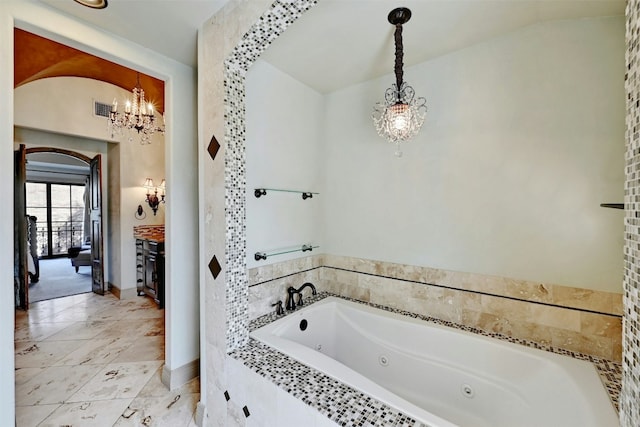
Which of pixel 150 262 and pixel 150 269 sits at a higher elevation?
pixel 150 262

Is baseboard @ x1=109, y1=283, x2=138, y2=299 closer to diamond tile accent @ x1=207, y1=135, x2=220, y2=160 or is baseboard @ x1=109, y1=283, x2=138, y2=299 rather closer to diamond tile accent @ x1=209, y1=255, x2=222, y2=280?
diamond tile accent @ x1=209, y1=255, x2=222, y2=280

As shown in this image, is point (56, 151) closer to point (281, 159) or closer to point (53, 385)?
point (53, 385)

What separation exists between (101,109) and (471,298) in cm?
527

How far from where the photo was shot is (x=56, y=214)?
7.82m

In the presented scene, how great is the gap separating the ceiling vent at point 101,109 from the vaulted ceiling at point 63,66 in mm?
346

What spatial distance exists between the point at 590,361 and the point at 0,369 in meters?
3.12

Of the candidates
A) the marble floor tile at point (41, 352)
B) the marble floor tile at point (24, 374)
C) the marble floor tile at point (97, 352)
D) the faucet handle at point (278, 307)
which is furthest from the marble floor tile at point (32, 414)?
the faucet handle at point (278, 307)

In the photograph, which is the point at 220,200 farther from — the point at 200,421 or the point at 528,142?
the point at 528,142

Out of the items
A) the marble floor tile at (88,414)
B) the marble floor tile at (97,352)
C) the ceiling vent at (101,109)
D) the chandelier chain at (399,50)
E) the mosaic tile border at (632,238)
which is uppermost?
the ceiling vent at (101,109)

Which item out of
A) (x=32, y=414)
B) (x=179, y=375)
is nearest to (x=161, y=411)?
(x=179, y=375)

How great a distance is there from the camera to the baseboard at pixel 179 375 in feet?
6.46

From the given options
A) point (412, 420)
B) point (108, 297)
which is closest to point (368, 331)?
point (412, 420)

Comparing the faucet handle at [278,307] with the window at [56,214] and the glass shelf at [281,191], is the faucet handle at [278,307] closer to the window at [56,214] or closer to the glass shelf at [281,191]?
the glass shelf at [281,191]

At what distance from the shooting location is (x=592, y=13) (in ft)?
4.62
